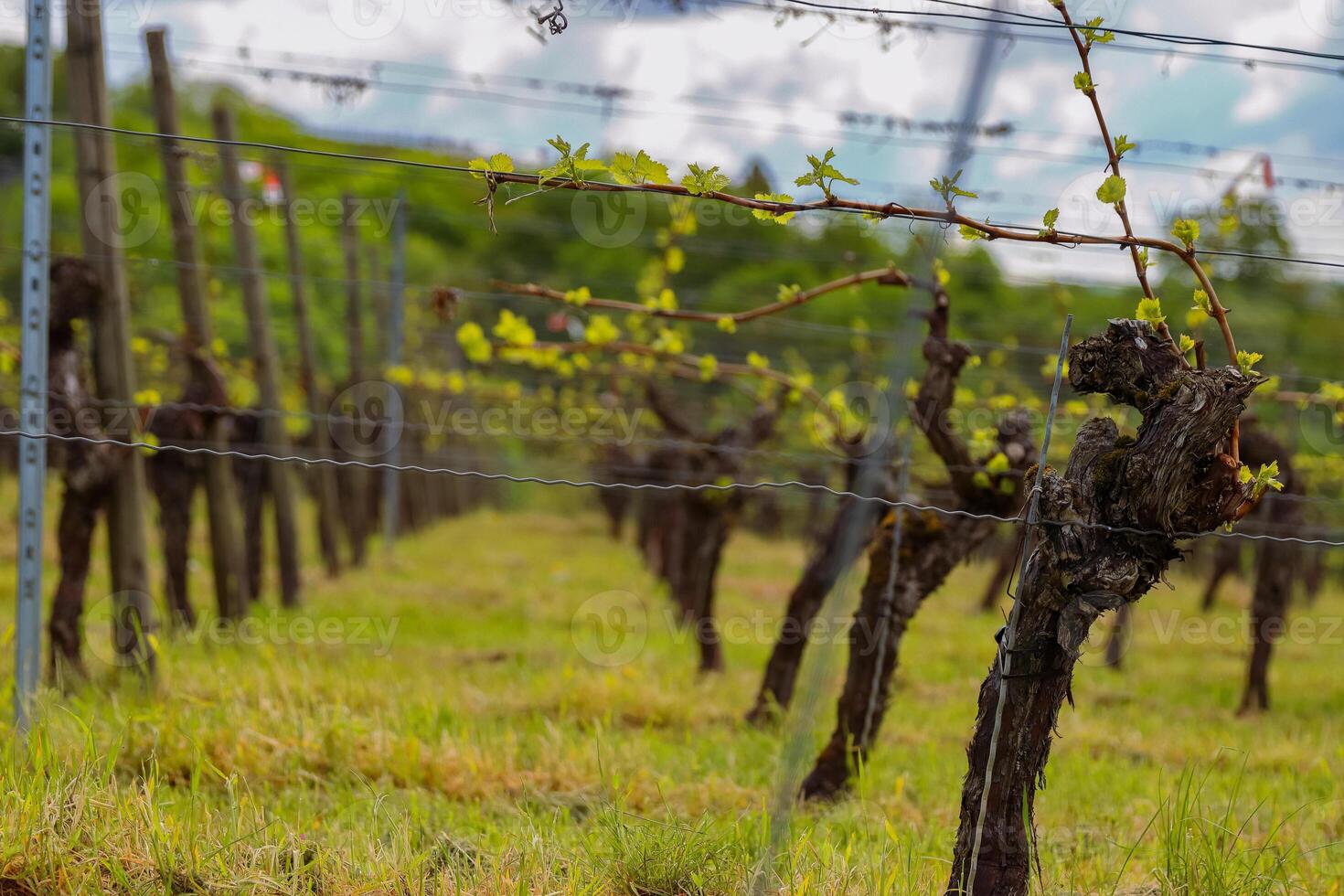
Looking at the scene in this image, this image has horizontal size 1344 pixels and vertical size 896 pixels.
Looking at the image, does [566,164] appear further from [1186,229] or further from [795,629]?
[795,629]

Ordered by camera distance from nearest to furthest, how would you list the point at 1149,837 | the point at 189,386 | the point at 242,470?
the point at 1149,837, the point at 189,386, the point at 242,470

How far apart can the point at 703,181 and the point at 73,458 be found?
13.5ft

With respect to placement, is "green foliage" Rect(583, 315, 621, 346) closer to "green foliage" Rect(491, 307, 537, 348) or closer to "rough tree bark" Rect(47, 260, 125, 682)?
"green foliage" Rect(491, 307, 537, 348)

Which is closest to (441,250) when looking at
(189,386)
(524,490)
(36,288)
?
(524,490)

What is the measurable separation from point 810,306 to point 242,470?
64.2 ft

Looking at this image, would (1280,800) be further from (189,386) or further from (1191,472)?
(189,386)

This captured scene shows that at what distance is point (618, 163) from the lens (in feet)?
8.64

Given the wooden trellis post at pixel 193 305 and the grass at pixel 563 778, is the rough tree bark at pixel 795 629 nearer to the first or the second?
the grass at pixel 563 778

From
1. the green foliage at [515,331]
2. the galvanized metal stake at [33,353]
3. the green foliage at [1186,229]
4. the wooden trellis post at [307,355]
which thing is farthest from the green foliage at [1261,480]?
the wooden trellis post at [307,355]

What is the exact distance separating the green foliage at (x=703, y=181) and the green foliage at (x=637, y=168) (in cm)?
6

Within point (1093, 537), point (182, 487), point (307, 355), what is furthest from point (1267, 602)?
point (307, 355)

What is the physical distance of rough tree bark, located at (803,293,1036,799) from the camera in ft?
14.7

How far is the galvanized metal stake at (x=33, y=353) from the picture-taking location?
4.08 meters

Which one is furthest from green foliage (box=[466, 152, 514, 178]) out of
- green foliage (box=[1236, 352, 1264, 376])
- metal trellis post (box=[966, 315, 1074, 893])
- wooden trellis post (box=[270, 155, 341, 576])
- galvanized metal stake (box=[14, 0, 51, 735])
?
wooden trellis post (box=[270, 155, 341, 576])
